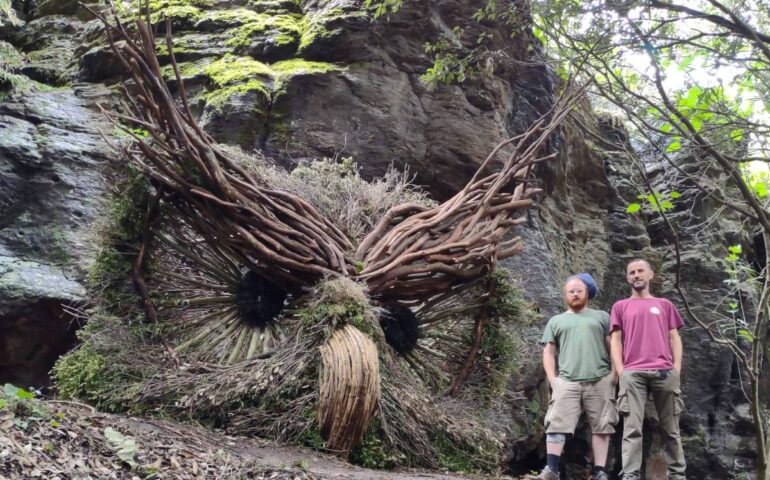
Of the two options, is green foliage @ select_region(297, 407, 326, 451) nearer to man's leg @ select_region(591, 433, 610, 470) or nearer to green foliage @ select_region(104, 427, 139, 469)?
green foliage @ select_region(104, 427, 139, 469)

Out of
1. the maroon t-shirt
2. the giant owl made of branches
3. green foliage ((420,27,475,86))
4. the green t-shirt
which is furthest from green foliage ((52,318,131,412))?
green foliage ((420,27,475,86))

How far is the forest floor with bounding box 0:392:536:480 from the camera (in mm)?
2975

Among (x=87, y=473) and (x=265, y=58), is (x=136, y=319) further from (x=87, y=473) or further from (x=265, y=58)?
(x=265, y=58)

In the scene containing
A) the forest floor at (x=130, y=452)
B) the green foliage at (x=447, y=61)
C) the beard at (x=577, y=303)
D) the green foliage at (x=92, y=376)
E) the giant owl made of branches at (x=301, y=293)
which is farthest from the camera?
the green foliage at (x=447, y=61)

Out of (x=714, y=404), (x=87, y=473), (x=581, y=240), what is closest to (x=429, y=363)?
(x=87, y=473)

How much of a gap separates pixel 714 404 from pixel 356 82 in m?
6.97

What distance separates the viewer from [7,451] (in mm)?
2850

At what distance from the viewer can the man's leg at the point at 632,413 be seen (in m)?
4.84

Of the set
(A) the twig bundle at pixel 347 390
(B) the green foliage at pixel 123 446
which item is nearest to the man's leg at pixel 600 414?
(A) the twig bundle at pixel 347 390

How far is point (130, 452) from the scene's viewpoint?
3.27 m

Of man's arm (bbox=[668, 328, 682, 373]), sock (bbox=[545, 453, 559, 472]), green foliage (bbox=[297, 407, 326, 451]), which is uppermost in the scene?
man's arm (bbox=[668, 328, 682, 373])

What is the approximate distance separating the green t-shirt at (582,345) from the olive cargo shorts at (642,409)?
20 centimetres

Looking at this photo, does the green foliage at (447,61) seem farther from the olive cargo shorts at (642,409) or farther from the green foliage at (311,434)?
the green foliage at (311,434)

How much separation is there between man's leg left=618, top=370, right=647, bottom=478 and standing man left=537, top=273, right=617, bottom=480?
9cm
